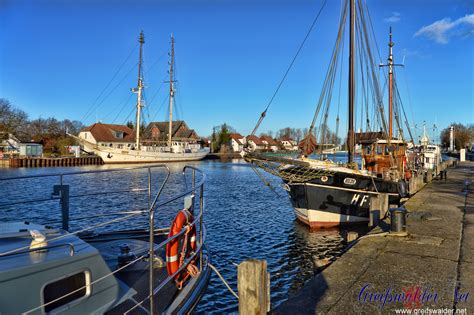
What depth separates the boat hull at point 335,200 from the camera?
1483 centimetres

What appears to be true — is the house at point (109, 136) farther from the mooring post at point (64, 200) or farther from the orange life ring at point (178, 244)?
the orange life ring at point (178, 244)

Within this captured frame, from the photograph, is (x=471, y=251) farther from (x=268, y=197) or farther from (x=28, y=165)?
(x=28, y=165)

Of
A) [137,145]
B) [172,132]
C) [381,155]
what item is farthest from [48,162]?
[381,155]

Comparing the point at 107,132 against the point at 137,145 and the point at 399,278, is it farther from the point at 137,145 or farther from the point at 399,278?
the point at 399,278

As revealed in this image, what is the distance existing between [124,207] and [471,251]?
17.6 metres

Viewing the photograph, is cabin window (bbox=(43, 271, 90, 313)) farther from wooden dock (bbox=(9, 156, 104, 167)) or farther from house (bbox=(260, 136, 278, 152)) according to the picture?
house (bbox=(260, 136, 278, 152))

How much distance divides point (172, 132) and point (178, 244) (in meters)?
96.7

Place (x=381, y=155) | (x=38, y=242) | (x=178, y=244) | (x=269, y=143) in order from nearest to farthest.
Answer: (x=38, y=242), (x=178, y=244), (x=381, y=155), (x=269, y=143)

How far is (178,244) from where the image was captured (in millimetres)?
4785

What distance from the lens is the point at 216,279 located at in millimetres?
10133

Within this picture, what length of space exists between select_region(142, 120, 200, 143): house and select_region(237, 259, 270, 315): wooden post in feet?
299

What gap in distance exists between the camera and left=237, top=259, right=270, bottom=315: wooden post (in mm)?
4464

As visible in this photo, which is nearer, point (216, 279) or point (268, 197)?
point (216, 279)

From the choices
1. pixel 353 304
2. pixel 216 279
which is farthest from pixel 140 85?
pixel 353 304
